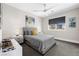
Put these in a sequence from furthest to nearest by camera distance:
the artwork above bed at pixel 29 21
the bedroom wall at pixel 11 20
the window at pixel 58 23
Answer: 1. the artwork above bed at pixel 29 21
2. the bedroom wall at pixel 11 20
3. the window at pixel 58 23

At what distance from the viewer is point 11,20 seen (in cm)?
287

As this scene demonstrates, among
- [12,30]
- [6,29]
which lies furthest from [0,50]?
[12,30]

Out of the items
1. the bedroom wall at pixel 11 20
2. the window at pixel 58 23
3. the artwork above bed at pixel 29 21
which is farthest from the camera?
the artwork above bed at pixel 29 21

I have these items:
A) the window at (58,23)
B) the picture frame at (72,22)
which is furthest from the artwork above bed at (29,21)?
the picture frame at (72,22)

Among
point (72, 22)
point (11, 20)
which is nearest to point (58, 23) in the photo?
point (72, 22)

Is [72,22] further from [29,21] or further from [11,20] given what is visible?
[11,20]

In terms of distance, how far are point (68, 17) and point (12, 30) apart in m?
2.95

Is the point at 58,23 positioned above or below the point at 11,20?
below

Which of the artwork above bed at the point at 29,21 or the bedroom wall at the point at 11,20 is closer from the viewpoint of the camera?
the bedroom wall at the point at 11,20

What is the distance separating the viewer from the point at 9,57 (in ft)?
3.52

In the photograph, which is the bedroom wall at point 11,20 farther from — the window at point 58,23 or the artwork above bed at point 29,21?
the window at point 58,23

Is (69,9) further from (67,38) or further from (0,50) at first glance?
(0,50)

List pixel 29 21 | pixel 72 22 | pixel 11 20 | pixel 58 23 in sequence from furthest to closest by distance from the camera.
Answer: pixel 29 21, pixel 11 20, pixel 72 22, pixel 58 23

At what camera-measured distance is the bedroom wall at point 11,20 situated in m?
2.53
